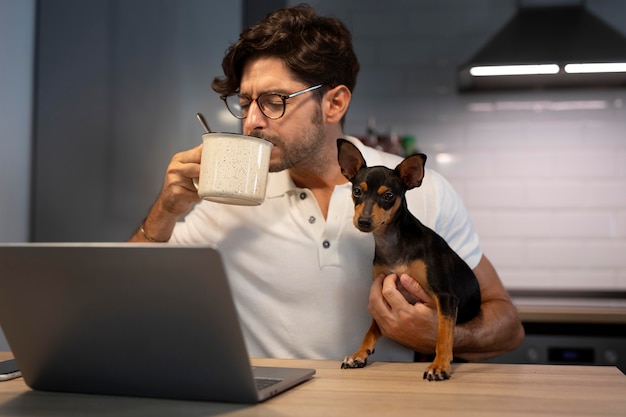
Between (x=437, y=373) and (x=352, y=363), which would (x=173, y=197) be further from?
(x=437, y=373)

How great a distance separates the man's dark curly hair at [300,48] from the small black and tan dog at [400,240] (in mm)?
508

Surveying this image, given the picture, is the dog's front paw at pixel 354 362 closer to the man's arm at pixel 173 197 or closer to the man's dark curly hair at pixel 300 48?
the man's arm at pixel 173 197

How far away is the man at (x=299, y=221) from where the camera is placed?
65.6 inches

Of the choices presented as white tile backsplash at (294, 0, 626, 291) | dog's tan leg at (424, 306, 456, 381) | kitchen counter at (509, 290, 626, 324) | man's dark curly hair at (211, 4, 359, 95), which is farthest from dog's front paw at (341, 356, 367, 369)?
white tile backsplash at (294, 0, 626, 291)

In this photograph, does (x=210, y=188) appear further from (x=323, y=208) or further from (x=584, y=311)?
(x=584, y=311)

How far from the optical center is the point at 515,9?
9.94ft

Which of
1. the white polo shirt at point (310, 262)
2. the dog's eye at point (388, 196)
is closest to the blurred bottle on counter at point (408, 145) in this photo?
the white polo shirt at point (310, 262)

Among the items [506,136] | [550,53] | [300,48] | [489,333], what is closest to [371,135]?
[506,136]

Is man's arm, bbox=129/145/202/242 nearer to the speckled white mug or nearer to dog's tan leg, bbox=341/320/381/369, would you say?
the speckled white mug

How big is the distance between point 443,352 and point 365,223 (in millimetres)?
243

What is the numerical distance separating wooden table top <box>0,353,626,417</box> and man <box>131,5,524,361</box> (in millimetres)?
444

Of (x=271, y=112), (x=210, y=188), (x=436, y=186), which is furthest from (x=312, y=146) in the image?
(x=210, y=188)

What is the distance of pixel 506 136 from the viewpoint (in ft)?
9.87

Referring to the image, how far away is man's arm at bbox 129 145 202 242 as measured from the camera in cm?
155
